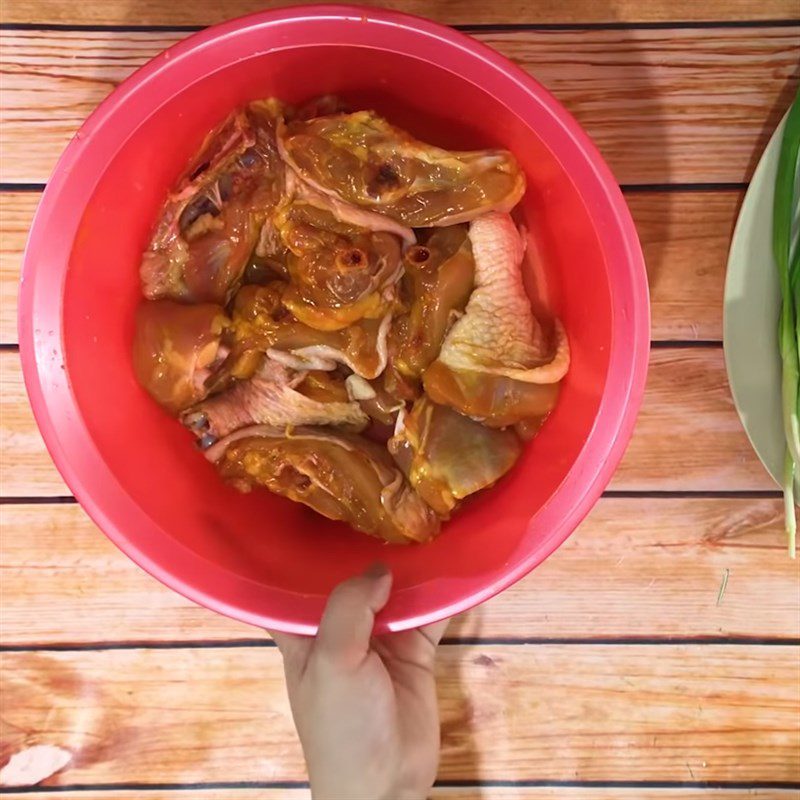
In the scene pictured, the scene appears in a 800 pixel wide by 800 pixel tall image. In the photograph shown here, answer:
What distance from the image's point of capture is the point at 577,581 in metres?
1.19

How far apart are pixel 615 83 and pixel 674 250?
0.82ft

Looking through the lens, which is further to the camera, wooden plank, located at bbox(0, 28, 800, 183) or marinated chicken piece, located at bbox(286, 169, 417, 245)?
wooden plank, located at bbox(0, 28, 800, 183)

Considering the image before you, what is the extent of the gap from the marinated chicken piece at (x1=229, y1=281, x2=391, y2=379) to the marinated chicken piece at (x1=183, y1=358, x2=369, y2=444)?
35 millimetres

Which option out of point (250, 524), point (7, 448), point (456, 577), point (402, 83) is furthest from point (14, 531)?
point (402, 83)

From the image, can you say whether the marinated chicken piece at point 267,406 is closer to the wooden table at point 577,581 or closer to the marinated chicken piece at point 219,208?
the marinated chicken piece at point 219,208

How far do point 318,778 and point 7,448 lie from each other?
65cm

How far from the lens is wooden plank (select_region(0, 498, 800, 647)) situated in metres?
1.18

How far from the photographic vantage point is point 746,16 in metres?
1.09

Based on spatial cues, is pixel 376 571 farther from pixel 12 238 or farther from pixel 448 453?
pixel 12 238

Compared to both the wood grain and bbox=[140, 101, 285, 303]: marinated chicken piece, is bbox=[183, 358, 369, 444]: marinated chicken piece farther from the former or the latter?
the wood grain

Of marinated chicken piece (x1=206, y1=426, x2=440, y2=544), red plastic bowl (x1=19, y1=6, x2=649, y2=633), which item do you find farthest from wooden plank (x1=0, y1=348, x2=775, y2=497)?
marinated chicken piece (x1=206, y1=426, x2=440, y2=544)

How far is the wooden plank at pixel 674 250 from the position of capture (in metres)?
1.12

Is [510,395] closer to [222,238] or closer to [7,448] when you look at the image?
[222,238]

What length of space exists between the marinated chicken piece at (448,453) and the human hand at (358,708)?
13 centimetres
